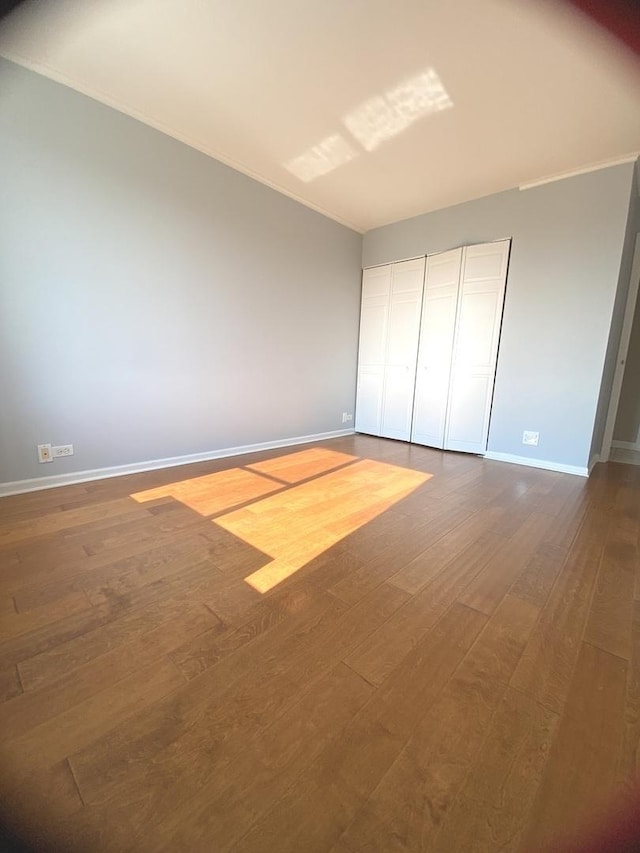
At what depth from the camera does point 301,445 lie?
12.6ft

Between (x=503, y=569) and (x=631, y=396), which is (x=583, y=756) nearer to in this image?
(x=503, y=569)

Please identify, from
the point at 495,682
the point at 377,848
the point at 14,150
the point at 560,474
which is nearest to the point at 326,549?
the point at 495,682

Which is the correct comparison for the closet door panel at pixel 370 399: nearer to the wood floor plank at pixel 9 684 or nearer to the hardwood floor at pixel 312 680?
the hardwood floor at pixel 312 680

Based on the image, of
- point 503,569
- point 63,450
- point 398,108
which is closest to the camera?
point 503,569

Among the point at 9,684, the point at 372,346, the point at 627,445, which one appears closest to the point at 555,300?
the point at 372,346

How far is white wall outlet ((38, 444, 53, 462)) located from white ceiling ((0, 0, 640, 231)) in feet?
6.55

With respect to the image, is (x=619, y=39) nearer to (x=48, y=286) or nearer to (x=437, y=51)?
(x=437, y=51)

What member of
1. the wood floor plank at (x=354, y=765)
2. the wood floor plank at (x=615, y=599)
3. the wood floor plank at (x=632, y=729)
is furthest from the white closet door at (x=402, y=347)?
the wood floor plank at (x=354, y=765)

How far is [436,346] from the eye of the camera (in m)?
3.67

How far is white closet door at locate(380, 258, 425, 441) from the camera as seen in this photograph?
3801 mm

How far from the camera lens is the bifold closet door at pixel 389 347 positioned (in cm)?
385

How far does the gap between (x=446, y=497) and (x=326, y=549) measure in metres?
1.12

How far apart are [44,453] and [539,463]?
4.13m

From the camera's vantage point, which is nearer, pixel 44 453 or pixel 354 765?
pixel 354 765
